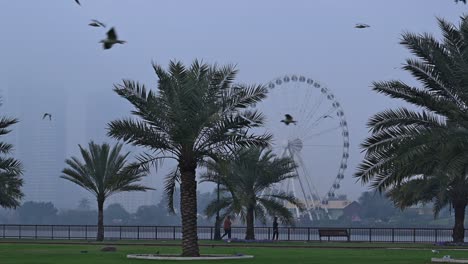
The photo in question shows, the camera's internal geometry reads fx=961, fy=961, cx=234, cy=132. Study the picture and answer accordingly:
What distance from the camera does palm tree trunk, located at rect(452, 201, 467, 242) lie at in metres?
52.2

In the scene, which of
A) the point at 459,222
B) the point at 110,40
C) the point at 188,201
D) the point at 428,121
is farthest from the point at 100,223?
the point at 110,40

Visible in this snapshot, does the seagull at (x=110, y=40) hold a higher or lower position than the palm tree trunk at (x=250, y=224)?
higher

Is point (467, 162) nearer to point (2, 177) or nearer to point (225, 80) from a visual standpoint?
point (225, 80)

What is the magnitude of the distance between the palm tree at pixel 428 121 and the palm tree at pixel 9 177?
1400 cm

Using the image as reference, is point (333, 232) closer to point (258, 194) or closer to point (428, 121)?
point (258, 194)

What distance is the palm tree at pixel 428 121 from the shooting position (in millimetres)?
28344

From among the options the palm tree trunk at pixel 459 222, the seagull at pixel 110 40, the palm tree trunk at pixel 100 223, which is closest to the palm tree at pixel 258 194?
the palm tree trunk at pixel 100 223

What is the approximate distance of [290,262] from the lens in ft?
98.3

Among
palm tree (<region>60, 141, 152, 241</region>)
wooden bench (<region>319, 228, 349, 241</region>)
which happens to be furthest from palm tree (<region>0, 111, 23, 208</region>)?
wooden bench (<region>319, 228, 349, 241</region>)

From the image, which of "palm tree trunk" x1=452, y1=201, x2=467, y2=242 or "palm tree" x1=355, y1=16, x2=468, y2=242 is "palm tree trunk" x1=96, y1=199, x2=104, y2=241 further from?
"palm tree" x1=355, y1=16, x2=468, y2=242

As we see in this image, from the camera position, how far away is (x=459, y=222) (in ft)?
173

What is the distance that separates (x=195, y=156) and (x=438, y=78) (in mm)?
9356

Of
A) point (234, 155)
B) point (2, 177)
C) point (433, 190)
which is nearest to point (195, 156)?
point (234, 155)

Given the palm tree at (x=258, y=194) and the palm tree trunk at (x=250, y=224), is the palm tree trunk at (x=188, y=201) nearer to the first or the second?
→ the palm tree at (x=258, y=194)
